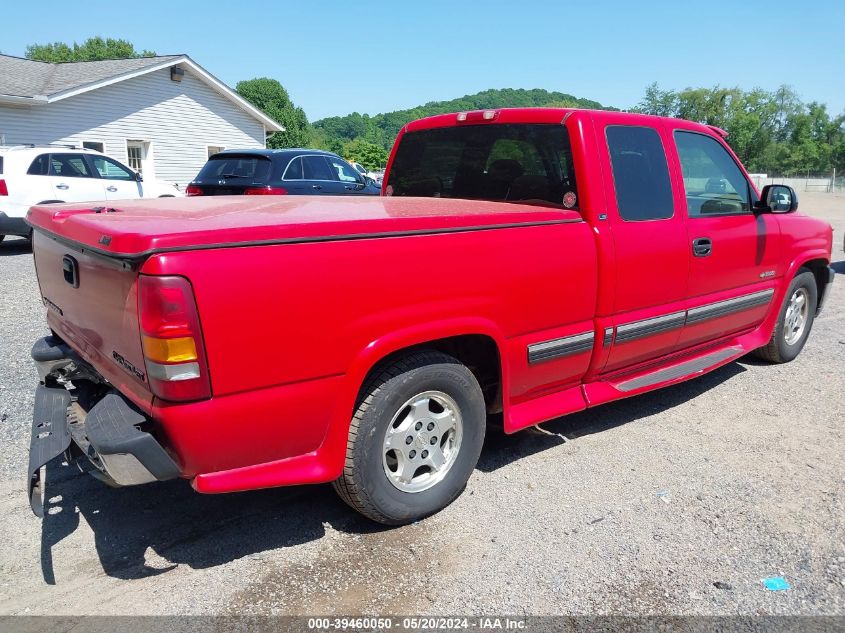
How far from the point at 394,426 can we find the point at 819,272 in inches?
183

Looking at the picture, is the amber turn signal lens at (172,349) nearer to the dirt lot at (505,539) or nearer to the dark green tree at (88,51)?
the dirt lot at (505,539)

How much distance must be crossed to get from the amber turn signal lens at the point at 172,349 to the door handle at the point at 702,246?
10.5 ft

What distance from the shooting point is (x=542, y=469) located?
3.92 m

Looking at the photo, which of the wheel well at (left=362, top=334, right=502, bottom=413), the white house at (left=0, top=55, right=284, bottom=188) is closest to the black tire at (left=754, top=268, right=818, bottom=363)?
the wheel well at (left=362, top=334, right=502, bottom=413)

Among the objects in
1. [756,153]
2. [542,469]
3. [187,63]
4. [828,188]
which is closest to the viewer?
[542,469]

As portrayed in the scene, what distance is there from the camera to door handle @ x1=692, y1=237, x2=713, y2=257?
434 centimetres

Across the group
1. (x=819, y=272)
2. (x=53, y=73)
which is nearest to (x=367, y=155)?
(x=53, y=73)

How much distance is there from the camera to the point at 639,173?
4.09 meters

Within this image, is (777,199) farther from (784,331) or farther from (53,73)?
(53,73)

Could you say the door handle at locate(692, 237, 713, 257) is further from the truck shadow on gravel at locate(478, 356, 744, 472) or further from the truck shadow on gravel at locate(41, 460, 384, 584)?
the truck shadow on gravel at locate(41, 460, 384, 584)

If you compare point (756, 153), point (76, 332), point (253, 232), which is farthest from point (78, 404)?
point (756, 153)

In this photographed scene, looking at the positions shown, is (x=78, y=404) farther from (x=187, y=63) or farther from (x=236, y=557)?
(x=187, y=63)

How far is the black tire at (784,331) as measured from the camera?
5.61 metres

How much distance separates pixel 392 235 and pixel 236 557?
1.59 metres
